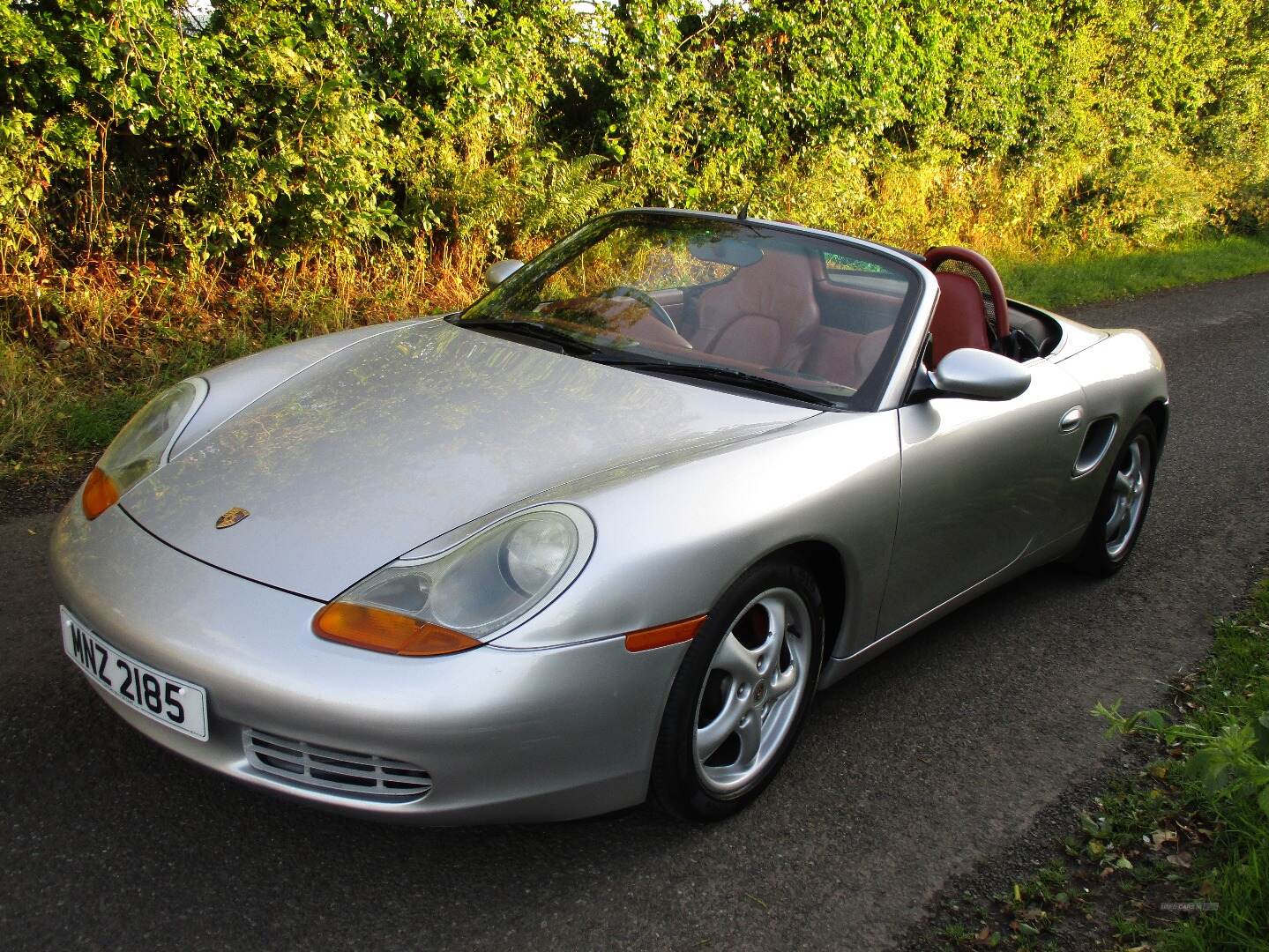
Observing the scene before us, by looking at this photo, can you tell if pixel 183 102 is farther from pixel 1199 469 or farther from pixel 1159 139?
pixel 1159 139

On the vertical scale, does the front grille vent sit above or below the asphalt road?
above

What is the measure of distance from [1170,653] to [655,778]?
214 cm

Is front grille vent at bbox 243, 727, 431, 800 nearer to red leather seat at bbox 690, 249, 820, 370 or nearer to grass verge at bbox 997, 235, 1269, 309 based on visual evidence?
red leather seat at bbox 690, 249, 820, 370

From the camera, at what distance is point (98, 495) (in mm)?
2734

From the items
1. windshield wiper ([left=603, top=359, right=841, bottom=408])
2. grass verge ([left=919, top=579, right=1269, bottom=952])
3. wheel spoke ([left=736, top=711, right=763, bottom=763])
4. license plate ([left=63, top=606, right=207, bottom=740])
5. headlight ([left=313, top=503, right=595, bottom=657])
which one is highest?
windshield wiper ([left=603, top=359, right=841, bottom=408])

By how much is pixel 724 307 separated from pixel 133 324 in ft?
13.5

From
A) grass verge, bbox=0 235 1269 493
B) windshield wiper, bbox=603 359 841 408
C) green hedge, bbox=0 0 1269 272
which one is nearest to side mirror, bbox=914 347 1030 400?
windshield wiper, bbox=603 359 841 408

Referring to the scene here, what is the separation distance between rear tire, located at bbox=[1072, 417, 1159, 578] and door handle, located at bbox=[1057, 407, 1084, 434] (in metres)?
0.47

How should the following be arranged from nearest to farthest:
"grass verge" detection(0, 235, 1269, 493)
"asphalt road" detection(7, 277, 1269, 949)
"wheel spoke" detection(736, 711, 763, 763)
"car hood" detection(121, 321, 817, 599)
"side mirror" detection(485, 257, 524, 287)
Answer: "asphalt road" detection(7, 277, 1269, 949) → "car hood" detection(121, 321, 817, 599) → "wheel spoke" detection(736, 711, 763, 763) → "side mirror" detection(485, 257, 524, 287) → "grass verge" detection(0, 235, 1269, 493)

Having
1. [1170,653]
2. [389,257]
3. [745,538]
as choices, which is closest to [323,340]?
[745,538]

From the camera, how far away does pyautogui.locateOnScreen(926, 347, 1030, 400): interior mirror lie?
2.96 m

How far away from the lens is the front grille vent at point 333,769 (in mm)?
2102

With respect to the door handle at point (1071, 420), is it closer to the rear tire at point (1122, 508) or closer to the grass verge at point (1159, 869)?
the rear tire at point (1122, 508)

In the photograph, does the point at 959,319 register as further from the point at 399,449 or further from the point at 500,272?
the point at 399,449
